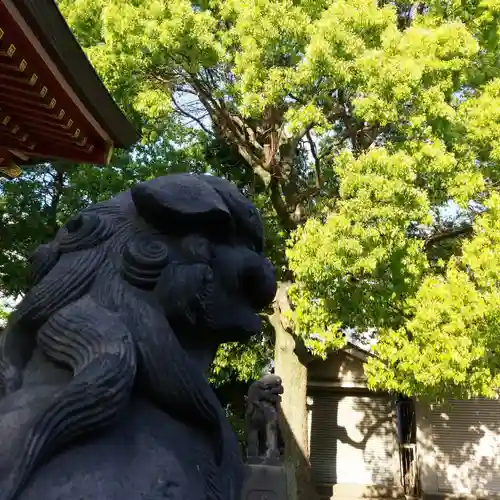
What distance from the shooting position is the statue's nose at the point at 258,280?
143 centimetres

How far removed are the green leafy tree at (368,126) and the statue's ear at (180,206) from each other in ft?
18.1

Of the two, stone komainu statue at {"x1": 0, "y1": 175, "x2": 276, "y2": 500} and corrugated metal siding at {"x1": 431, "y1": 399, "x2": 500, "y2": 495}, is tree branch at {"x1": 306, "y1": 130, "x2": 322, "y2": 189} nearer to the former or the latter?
corrugated metal siding at {"x1": 431, "y1": 399, "x2": 500, "y2": 495}

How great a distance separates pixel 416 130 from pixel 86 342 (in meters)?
6.70

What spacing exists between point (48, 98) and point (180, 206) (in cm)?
307

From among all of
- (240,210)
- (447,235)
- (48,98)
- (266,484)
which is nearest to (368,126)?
(447,235)

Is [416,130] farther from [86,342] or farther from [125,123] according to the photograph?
[86,342]

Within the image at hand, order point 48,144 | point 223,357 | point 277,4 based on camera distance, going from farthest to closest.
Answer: point 223,357, point 277,4, point 48,144

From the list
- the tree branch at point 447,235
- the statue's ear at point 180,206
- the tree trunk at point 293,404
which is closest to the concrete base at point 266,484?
the tree trunk at point 293,404

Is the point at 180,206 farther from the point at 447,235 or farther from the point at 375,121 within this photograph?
the point at 447,235

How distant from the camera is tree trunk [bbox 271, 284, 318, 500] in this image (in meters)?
8.64

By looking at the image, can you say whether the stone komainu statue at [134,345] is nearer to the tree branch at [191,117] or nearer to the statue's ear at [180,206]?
the statue's ear at [180,206]

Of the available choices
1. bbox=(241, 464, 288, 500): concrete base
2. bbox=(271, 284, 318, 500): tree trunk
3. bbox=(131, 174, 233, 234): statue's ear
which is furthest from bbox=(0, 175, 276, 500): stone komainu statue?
bbox=(271, 284, 318, 500): tree trunk

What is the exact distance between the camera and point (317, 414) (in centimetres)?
1406

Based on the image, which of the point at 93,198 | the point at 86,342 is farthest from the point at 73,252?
the point at 93,198
